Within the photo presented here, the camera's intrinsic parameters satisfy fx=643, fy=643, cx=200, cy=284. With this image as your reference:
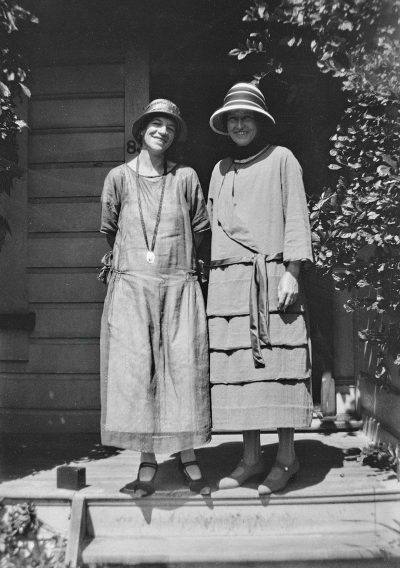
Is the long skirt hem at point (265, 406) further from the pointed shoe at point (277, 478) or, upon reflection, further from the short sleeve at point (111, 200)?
the short sleeve at point (111, 200)

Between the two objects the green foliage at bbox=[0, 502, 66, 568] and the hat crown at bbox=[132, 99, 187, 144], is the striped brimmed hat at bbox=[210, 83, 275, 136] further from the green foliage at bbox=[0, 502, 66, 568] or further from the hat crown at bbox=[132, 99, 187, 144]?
the green foliage at bbox=[0, 502, 66, 568]

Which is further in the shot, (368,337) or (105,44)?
(105,44)

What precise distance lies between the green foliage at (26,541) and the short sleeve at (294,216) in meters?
1.85

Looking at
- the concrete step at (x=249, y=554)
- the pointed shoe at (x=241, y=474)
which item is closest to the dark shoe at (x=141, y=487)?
the concrete step at (x=249, y=554)

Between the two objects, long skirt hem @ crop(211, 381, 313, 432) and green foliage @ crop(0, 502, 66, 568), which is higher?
long skirt hem @ crop(211, 381, 313, 432)

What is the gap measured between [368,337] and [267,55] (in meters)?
2.53

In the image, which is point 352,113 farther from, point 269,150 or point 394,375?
point 394,375

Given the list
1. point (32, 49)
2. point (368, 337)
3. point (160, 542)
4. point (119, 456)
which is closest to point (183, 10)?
point (32, 49)

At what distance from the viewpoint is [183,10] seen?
5109mm

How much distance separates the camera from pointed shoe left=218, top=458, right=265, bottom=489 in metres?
3.39

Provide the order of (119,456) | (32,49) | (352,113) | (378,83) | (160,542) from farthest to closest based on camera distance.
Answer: (32,49)
(119,456)
(352,113)
(378,83)
(160,542)

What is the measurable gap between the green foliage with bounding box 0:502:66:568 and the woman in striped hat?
3.00 ft

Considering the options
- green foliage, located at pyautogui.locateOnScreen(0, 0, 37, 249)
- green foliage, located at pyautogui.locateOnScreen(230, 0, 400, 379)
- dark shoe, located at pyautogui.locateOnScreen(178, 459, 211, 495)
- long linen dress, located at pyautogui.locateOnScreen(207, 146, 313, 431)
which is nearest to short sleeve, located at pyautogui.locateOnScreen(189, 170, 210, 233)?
long linen dress, located at pyautogui.locateOnScreen(207, 146, 313, 431)

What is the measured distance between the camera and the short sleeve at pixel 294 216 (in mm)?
3311
